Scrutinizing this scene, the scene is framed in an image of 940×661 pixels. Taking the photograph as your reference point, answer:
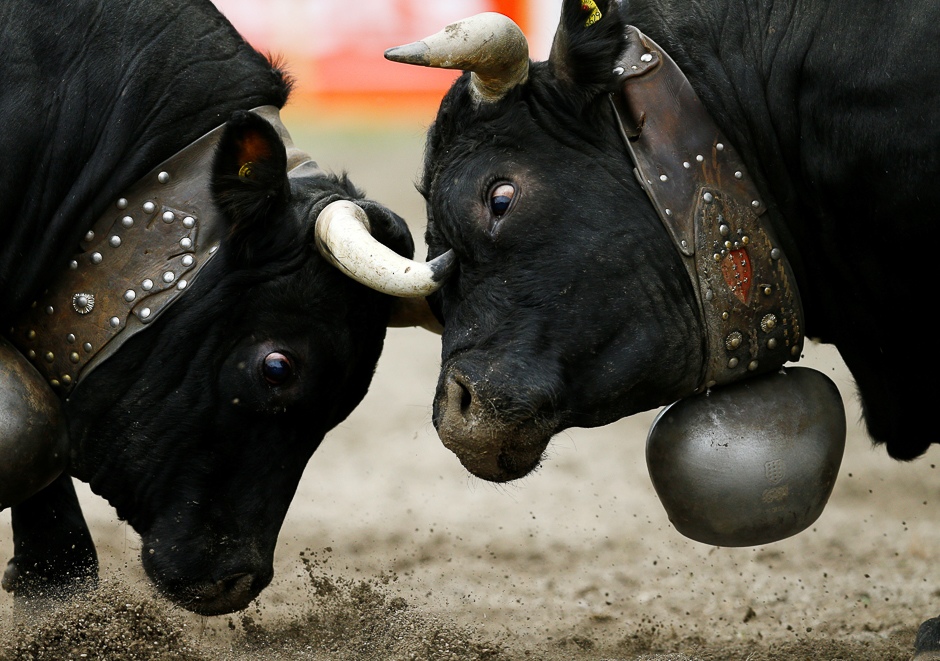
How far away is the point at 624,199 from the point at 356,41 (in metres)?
9.26

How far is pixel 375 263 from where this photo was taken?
10.2 feet

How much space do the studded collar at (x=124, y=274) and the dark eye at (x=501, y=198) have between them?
0.97 meters

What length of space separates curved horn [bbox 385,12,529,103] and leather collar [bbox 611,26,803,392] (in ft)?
1.08

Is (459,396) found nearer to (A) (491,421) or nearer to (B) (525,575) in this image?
(A) (491,421)

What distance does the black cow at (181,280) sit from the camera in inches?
134

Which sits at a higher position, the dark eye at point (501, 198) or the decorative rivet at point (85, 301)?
the dark eye at point (501, 198)

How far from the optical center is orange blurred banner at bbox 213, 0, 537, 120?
1134cm

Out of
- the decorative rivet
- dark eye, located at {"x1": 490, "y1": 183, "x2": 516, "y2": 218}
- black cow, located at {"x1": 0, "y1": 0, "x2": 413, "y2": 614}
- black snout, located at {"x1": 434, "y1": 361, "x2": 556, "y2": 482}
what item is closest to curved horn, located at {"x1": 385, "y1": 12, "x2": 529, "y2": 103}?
dark eye, located at {"x1": 490, "y1": 183, "x2": 516, "y2": 218}

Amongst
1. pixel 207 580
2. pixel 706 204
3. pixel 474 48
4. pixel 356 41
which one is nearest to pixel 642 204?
pixel 706 204

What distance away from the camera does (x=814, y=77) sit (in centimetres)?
296

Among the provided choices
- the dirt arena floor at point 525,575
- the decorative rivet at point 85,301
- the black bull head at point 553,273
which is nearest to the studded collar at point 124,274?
the decorative rivet at point 85,301

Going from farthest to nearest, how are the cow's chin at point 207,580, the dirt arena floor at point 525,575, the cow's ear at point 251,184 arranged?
1. the dirt arena floor at point 525,575
2. the cow's chin at point 207,580
3. the cow's ear at point 251,184

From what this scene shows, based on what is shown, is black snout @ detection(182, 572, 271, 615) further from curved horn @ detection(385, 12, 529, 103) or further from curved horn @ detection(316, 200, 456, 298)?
curved horn @ detection(385, 12, 529, 103)

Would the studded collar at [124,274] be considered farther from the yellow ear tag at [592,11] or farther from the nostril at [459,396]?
the yellow ear tag at [592,11]
